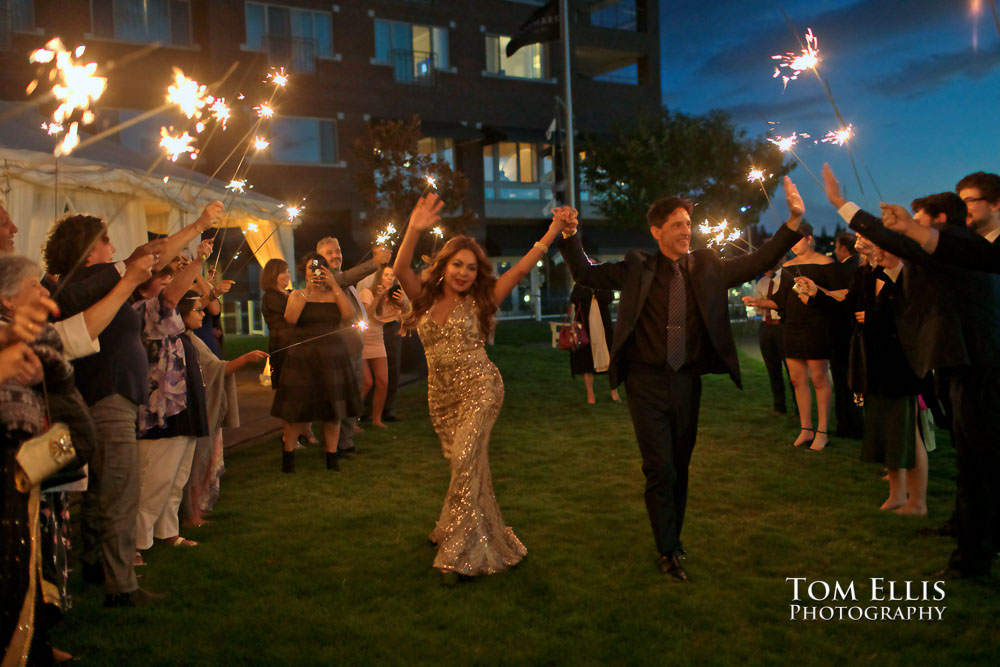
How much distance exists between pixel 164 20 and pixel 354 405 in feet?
77.9

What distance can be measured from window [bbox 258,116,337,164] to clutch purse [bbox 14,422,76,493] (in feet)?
87.9

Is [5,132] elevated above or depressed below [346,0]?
below

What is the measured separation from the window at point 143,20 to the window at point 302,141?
13.4 feet

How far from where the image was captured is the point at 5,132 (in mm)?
10281

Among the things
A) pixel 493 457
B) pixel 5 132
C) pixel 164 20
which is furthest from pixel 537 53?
pixel 493 457

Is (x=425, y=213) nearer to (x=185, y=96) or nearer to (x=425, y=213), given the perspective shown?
(x=425, y=213)

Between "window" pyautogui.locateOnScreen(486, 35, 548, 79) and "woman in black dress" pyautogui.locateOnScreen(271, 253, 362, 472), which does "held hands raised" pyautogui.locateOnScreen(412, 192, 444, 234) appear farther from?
"window" pyautogui.locateOnScreen(486, 35, 548, 79)

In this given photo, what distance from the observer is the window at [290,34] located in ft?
89.8

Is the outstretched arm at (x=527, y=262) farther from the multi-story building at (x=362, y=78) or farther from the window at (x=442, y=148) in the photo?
the window at (x=442, y=148)

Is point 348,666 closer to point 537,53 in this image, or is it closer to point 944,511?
point 944,511

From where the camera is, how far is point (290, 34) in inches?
1107

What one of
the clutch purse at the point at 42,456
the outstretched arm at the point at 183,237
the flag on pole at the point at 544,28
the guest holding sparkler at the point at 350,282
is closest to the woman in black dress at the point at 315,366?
the guest holding sparkler at the point at 350,282

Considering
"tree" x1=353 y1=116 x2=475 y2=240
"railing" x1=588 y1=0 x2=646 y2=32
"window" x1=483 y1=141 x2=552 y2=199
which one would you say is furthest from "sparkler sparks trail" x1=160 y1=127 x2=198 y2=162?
"railing" x1=588 y1=0 x2=646 y2=32

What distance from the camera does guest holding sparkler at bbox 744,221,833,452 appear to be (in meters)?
7.54
